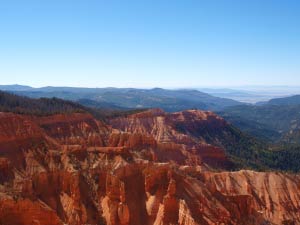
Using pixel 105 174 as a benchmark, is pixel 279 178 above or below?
below

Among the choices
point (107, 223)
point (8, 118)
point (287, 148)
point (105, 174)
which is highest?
point (8, 118)

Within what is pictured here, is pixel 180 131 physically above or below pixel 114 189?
below

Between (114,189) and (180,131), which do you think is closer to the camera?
(114,189)

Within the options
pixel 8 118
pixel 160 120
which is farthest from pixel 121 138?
pixel 160 120

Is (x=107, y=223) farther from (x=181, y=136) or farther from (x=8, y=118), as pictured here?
(x=181, y=136)

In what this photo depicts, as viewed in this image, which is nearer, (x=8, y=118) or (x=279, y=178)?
(x=8, y=118)

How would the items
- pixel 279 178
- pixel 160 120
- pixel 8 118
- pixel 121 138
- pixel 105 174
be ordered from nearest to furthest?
pixel 105 174 → pixel 8 118 → pixel 279 178 → pixel 121 138 → pixel 160 120

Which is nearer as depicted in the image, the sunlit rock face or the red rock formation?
→ the sunlit rock face

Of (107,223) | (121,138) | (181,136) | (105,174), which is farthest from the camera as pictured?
(181,136)
